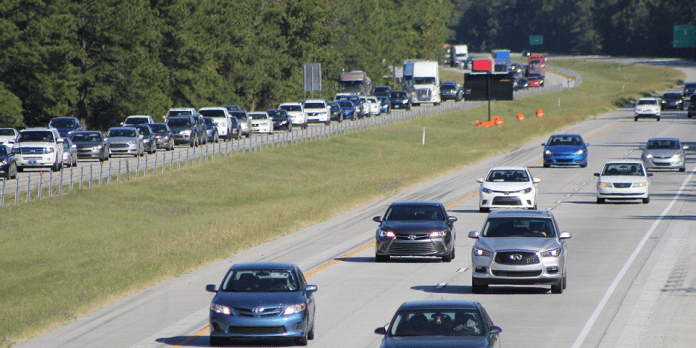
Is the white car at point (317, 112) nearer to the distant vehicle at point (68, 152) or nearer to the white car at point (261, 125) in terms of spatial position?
the white car at point (261, 125)

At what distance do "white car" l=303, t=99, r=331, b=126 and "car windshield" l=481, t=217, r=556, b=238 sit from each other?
205 feet

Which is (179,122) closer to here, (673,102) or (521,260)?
(521,260)

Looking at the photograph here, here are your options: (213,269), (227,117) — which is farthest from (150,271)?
(227,117)

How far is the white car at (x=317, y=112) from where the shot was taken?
8406 cm

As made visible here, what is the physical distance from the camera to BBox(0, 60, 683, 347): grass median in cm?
2366

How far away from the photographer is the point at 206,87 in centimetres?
8225

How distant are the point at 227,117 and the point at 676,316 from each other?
52274 millimetres

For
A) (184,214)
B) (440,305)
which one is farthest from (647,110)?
(440,305)

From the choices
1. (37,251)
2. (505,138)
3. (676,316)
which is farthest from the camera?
(505,138)

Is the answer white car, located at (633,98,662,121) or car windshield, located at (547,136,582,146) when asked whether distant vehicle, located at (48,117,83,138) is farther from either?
white car, located at (633,98,662,121)

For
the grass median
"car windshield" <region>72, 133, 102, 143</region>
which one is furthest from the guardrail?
"car windshield" <region>72, 133, 102, 143</region>

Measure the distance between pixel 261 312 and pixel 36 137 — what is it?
33208 mm

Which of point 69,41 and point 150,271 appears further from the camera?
point 69,41

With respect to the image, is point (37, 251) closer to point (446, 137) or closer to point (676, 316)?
point (676, 316)
